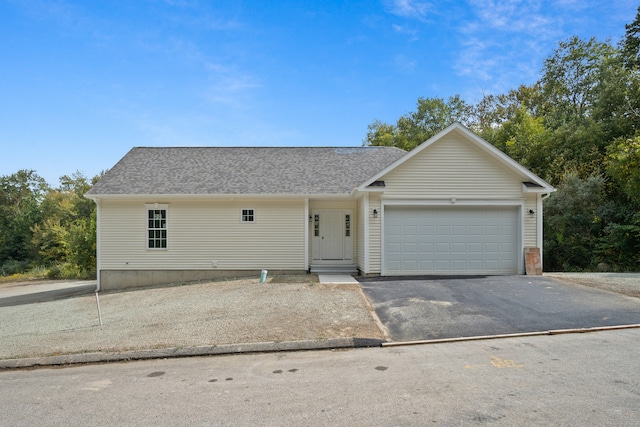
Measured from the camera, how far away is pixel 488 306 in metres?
8.95

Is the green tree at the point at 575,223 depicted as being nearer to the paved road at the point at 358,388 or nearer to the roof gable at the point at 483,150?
the roof gable at the point at 483,150

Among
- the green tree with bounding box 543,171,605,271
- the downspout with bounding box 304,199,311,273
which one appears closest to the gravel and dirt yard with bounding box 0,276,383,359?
the downspout with bounding box 304,199,311,273

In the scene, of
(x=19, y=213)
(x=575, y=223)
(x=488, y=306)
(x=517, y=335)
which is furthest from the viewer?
(x=19, y=213)

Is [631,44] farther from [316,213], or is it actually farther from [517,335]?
[517,335]

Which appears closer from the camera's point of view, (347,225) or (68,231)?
(347,225)

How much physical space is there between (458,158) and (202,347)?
33.3 ft

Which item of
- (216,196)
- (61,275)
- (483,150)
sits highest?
(483,150)

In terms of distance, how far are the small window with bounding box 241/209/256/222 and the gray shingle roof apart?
29.9 inches

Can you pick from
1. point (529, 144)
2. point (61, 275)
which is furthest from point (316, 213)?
point (61, 275)

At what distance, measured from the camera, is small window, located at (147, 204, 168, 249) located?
1466cm

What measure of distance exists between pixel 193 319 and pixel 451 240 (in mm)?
8578

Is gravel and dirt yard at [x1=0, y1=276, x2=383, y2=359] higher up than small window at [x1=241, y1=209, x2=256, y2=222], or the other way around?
small window at [x1=241, y1=209, x2=256, y2=222]

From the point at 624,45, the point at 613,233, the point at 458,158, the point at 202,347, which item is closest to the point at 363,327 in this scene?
the point at 202,347

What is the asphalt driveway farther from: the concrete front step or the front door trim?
the front door trim
